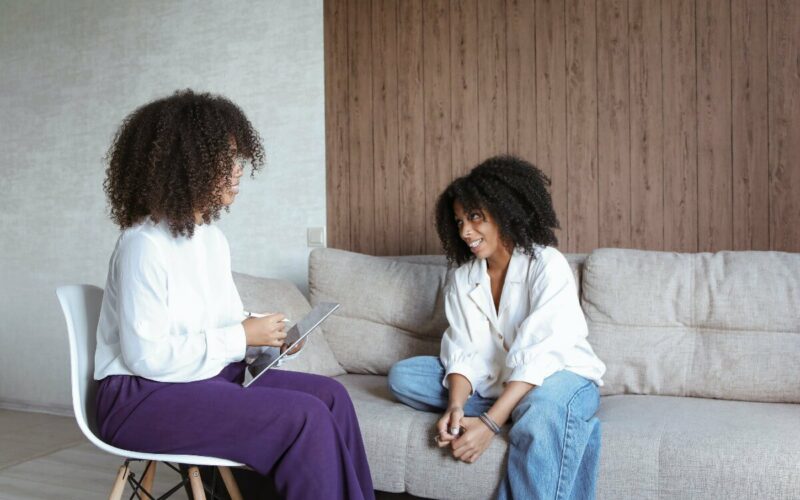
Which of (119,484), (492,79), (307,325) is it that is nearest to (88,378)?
(119,484)

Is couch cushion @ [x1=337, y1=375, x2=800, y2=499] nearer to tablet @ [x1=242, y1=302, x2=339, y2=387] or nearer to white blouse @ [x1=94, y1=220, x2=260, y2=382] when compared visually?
tablet @ [x1=242, y1=302, x2=339, y2=387]

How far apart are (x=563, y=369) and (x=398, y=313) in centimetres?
72

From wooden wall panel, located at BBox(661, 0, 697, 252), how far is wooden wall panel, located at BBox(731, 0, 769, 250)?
0.12m

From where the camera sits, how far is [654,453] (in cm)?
155

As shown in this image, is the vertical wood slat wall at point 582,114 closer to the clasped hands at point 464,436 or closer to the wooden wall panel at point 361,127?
the wooden wall panel at point 361,127

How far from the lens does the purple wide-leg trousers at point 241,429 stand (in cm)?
131

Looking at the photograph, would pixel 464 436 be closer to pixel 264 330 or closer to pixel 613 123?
pixel 264 330

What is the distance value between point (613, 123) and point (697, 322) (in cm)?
77

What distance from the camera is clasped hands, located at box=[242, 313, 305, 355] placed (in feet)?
4.86

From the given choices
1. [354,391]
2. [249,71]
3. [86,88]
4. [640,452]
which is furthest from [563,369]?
[86,88]

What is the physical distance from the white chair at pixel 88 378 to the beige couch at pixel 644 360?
0.49 m

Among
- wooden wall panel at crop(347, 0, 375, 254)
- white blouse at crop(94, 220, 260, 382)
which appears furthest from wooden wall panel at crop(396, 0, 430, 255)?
white blouse at crop(94, 220, 260, 382)

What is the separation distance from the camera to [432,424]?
5.74 feet

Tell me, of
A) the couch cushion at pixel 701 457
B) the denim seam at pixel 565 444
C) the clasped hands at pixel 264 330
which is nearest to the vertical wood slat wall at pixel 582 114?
the couch cushion at pixel 701 457
